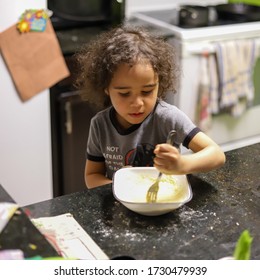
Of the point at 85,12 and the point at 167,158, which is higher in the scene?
the point at 85,12

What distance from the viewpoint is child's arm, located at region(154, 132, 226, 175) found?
938mm

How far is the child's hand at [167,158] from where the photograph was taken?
934 mm

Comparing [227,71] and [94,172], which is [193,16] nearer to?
[227,71]

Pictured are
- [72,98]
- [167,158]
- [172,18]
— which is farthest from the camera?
[172,18]

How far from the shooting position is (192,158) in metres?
1.04

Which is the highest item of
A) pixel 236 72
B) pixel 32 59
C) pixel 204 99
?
pixel 32 59

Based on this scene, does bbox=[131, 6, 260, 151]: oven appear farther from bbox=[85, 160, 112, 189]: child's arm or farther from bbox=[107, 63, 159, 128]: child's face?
bbox=[107, 63, 159, 128]: child's face

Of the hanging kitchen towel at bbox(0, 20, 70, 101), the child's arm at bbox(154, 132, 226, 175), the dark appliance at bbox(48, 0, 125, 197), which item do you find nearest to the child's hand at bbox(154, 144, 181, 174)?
the child's arm at bbox(154, 132, 226, 175)

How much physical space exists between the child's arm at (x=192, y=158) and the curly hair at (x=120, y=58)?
0.20 m

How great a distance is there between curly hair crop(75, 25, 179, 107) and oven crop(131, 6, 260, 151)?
889 millimetres

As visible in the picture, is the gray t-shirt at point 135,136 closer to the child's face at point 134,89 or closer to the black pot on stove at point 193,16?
the child's face at point 134,89

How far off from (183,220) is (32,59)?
3.90ft

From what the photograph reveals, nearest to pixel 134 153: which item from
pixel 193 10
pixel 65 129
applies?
pixel 65 129

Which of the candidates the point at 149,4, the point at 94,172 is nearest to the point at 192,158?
the point at 94,172
